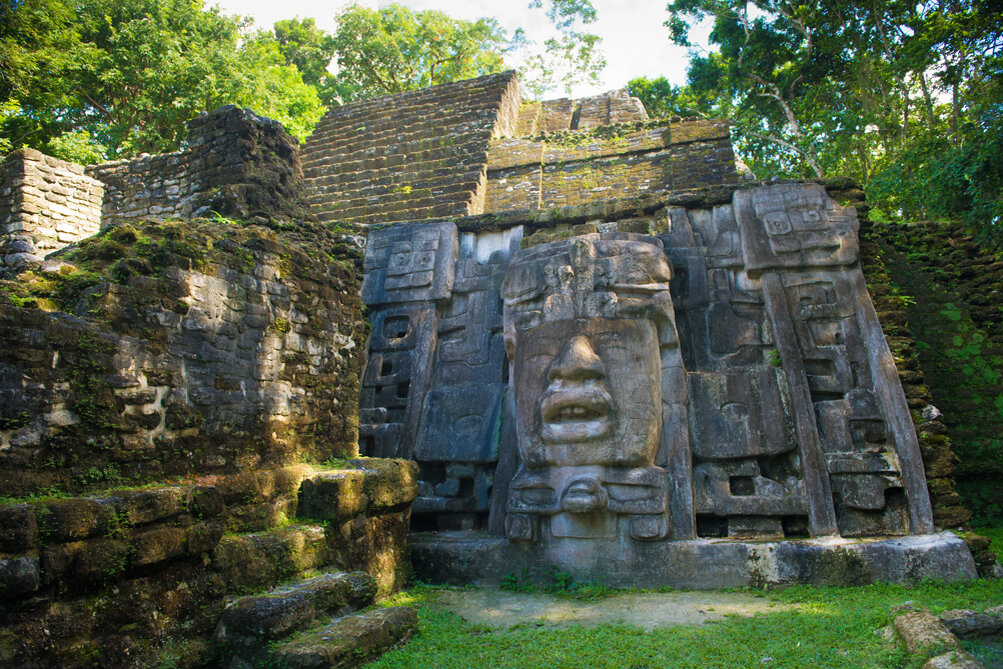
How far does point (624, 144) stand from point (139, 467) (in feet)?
31.5

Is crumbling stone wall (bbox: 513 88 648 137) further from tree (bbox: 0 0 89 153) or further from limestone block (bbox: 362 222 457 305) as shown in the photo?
tree (bbox: 0 0 89 153)

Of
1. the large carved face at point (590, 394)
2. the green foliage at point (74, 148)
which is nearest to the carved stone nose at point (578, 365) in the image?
the large carved face at point (590, 394)

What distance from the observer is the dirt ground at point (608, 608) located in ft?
14.4

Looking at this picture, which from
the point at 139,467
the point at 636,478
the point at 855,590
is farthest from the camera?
the point at 636,478

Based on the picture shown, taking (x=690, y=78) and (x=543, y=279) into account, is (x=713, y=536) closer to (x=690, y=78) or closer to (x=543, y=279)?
(x=543, y=279)

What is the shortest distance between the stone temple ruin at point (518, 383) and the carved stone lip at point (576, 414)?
18mm

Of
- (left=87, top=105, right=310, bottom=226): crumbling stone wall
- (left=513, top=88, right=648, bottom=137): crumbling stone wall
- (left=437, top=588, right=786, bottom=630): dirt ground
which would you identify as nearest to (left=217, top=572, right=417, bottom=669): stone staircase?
(left=437, top=588, right=786, bottom=630): dirt ground

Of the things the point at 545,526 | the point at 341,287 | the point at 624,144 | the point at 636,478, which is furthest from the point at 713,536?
the point at 624,144

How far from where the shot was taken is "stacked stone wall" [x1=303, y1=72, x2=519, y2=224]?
34.7 ft

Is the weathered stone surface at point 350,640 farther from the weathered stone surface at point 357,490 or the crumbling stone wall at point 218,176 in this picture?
the crumbling stone wall at point 218,176

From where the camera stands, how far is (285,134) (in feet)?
26.1

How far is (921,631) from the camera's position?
342 centimetres

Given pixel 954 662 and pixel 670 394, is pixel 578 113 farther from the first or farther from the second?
pixel 954 662

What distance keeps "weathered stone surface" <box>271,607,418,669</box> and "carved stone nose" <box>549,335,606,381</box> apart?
2.19 m
